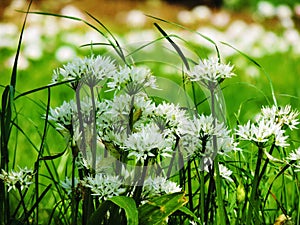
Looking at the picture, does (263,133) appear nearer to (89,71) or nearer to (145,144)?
→ (145,144)

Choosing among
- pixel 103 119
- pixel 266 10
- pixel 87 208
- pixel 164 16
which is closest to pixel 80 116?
pixel 103 119

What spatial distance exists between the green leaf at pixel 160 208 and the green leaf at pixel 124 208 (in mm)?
70

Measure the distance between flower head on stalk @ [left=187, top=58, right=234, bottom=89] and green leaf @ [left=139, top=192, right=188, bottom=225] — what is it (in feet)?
0.67

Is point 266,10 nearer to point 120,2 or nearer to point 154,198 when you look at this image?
point 120,2

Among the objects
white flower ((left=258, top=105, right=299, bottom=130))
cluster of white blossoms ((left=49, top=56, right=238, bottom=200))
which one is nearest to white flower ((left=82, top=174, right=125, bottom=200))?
cluster of white blossoms ((left=49, top=56, right=238, bottom=200))

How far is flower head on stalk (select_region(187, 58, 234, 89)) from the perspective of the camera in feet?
3.43

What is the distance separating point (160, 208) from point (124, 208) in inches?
5.0

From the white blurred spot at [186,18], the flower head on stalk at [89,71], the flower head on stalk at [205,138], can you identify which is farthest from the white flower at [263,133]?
the white blurred spot at [186,18]

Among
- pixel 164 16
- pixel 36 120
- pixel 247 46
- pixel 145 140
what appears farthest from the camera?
pixel 164 16

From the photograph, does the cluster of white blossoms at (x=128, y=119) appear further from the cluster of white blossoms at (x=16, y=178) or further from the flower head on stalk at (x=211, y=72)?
the cluster of white blossoms at (x=16, y=178)

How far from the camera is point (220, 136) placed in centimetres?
106

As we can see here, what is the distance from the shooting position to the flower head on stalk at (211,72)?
104 centimetres

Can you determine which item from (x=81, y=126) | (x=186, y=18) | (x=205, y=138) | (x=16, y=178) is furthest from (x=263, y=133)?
(x=186, y=18)

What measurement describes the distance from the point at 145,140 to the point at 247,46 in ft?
13.5
